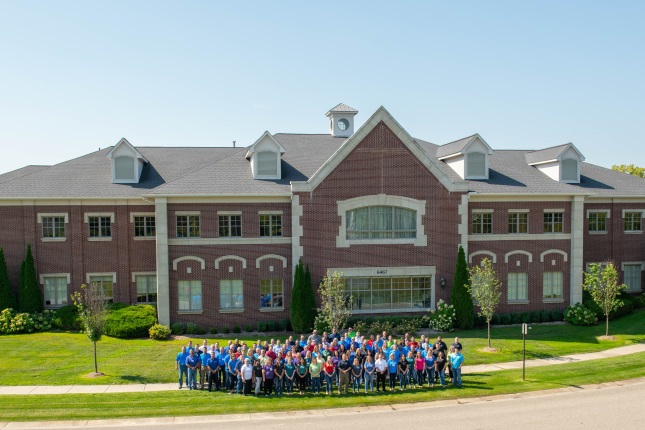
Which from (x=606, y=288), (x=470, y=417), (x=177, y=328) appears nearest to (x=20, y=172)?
(x=177, y=328)

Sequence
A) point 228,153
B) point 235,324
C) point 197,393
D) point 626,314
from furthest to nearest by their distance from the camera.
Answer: point 228,153 → point 626,314 → point 235,324 → point 197,393

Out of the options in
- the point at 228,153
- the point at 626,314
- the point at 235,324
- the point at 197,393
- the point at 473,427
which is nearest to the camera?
the point at 473,427

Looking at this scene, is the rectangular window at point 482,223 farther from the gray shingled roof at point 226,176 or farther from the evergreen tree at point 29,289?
→ the evergreen tree at point 29,289

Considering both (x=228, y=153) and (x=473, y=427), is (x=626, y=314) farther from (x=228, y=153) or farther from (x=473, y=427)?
(x=228, y=153)

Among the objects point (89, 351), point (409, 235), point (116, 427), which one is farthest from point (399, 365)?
point (89, 351)

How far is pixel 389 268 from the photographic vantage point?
32.3 m

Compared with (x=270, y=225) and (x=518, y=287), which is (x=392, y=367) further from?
(x=518, y=287)

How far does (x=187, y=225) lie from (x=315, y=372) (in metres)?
14.1

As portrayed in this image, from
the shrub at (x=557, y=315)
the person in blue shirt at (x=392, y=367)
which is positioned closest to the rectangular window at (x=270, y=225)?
the person in blue shirt at (x=392, y=367)

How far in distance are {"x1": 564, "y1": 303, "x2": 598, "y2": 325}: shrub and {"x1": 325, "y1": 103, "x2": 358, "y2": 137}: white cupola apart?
60.0 ft

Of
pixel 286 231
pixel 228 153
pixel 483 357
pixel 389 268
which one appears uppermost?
pixel 228 153

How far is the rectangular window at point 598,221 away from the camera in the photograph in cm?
3719

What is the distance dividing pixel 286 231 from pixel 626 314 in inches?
870

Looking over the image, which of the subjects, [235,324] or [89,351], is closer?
[89,351]
